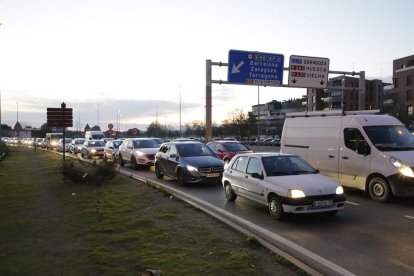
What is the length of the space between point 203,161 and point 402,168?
6573 millimetres

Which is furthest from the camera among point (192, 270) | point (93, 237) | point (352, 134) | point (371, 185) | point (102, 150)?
point (102, 150)

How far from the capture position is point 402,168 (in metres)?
10.6

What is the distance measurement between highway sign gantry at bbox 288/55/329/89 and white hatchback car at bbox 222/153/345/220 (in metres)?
13.7

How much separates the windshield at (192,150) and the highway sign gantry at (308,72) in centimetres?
951

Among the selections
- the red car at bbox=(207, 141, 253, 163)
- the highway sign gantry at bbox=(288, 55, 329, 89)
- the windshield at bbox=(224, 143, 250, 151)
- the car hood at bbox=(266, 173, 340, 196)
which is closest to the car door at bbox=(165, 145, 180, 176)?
the red car at bbox=(207, 141, 253, 163)

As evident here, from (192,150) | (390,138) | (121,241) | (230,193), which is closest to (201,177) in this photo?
(192,150)

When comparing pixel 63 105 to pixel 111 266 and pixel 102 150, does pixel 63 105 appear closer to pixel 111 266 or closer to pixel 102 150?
pixel 102 150

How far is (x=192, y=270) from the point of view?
215 inches

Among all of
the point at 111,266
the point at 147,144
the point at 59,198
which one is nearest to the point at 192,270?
the point at 111,266

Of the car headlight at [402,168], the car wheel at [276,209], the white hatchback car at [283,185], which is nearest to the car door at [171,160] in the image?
the white hatchback car at [283,185]

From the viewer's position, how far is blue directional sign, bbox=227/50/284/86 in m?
22.8

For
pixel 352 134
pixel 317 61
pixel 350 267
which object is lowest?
pixel 350 267

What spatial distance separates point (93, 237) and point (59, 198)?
203 inches

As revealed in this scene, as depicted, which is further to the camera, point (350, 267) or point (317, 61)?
point (317, 61)
